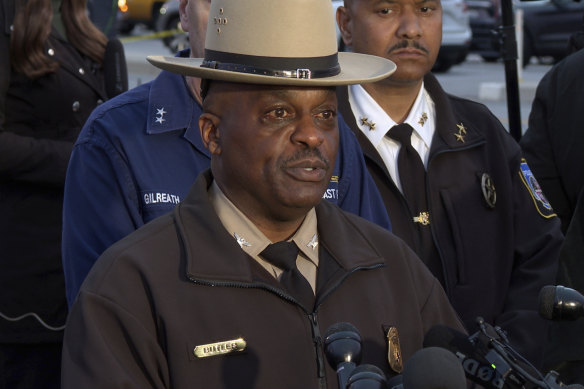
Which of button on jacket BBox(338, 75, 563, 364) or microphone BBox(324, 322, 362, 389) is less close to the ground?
microphone BBox(324, 322, 362, 389)

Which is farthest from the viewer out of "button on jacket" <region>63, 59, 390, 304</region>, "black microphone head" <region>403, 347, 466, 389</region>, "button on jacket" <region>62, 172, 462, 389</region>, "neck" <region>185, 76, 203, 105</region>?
"neck" <region>185, 76, 203, 105</region>

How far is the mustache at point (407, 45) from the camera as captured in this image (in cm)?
468

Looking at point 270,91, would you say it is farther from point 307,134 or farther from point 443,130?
point 443,130

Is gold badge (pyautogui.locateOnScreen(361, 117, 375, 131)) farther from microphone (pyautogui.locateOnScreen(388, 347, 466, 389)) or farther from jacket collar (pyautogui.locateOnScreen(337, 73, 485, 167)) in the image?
microphone (pyautogui.locateOnScreen(388, 347, 466, 389))

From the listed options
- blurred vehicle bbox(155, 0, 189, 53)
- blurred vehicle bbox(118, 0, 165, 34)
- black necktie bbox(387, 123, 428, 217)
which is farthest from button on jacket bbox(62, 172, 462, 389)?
blurred vehicle bbox(118, 0, 165, 34)

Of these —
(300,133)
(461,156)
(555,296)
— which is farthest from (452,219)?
(555,296)

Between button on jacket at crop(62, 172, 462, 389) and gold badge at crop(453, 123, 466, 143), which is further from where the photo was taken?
gold badge at crop(453, 123, 466, 143)

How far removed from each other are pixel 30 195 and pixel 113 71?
76 centimetres

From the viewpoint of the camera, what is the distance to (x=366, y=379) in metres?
1.90

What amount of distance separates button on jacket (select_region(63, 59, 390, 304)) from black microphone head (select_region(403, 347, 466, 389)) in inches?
75.0

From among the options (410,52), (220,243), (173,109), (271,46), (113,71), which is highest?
(271,46)

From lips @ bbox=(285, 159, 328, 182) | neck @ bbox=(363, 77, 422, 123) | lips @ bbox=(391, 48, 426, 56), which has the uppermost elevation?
lips @ bbox=(285, 159, 328, 182)

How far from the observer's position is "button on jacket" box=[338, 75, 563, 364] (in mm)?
4438

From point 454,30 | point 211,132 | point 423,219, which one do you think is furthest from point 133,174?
point 454,30
